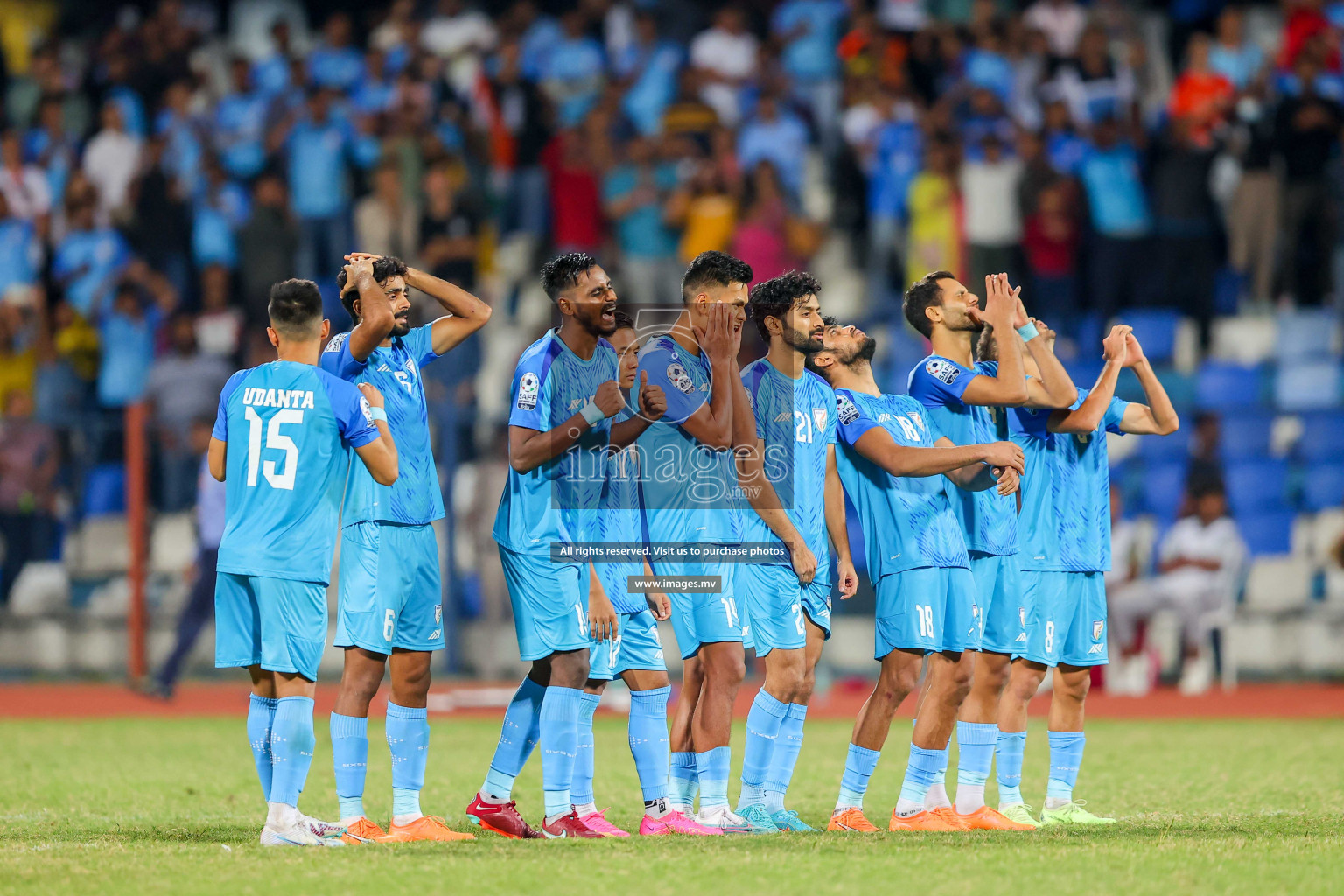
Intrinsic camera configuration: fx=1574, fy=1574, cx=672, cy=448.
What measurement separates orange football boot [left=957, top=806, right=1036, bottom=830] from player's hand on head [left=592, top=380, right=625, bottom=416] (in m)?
2.53

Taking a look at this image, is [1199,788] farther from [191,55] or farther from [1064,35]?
[191,55]

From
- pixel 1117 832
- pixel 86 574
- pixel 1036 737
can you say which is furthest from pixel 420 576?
pixel 86 574

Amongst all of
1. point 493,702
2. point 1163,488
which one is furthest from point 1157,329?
point 493,702

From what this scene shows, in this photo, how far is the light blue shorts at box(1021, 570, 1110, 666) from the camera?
25.8 feet

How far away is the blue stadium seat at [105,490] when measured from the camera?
1532cm

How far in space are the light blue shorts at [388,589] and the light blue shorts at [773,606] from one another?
55.7 inches

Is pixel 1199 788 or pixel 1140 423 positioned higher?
pixel 1140 423

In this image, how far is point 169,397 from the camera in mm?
15875

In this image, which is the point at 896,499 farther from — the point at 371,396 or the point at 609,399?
the point at 371,396

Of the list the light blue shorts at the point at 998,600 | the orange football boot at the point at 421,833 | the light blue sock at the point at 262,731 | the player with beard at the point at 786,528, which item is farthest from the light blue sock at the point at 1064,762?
the light blue sock at the point at 262,731

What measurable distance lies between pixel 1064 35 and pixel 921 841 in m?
14.2

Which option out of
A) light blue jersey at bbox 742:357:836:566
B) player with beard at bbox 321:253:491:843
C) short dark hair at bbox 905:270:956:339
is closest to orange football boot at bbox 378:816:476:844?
player with beard at bbox 321:253:491:843

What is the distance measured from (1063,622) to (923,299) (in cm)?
176

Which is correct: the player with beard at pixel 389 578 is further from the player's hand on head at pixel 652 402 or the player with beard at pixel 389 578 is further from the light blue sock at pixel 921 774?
the light blue sock at pixel 921 774
